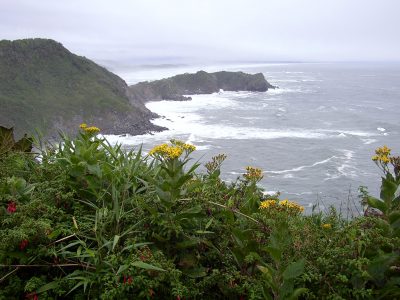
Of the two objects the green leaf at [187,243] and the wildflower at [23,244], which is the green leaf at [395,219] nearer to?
the green leaf at [187,243]

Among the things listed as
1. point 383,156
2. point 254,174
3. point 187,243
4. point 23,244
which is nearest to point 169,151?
point 187,243

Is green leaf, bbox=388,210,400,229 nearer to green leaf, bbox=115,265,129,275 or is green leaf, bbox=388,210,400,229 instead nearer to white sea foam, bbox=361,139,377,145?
green leaf, bbox=115,265,129,275

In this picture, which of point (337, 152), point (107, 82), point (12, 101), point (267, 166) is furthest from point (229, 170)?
point (107, 82)

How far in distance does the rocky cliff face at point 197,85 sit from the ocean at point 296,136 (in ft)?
23.1

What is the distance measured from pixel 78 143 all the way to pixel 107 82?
105m

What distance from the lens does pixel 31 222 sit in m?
2.77

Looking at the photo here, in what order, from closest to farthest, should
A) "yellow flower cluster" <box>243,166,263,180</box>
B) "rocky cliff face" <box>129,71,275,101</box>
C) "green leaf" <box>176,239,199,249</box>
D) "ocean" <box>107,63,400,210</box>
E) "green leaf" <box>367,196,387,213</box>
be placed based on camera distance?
1. "green leaf" <box>176,239,199,249</box>
2. "green leaf" <box>367,196,387,213</box>
3. "yellow flower cluster" <box>243,166,263,180</box>
4. "ocean" <box>107,63,400,210</box>
5. "rocky cliff face" <box>129,71,275,101</box>

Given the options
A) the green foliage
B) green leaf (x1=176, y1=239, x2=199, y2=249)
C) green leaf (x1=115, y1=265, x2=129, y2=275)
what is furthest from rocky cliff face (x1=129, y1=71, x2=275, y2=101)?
green leaf (x1=115, y1=265, x2=129, y2=275)

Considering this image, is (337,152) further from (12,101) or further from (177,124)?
(12,101)

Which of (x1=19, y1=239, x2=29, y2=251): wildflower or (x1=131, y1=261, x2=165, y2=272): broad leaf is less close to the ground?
(x1=19, y1=239, x2=29, y2=251): wildflower

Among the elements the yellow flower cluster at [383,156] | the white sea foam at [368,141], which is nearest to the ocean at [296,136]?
the white sea foam at [368,141]

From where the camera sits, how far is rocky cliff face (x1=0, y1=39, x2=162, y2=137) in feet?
258

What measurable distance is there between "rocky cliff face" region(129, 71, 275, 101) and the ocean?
278 inches

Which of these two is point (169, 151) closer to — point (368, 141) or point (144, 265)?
point (144, 265)
